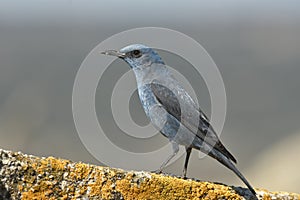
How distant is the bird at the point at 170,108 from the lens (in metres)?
6.58

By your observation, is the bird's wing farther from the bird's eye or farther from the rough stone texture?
the rough stone texture

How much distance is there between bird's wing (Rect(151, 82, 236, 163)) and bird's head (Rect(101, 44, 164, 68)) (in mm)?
266

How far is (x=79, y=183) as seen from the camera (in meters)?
4.42

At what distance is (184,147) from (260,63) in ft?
218

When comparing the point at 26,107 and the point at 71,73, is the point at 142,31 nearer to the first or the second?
the point at 26,107

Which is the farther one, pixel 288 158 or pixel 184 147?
pixel 288 158

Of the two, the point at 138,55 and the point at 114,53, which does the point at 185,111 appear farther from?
the point at 114,53

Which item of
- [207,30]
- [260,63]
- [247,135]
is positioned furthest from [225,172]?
[207,30]

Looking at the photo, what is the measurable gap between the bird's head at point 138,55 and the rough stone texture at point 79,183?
8.28 feet

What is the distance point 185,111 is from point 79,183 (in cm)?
255

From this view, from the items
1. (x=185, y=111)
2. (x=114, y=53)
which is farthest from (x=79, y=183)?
(x=114, y=53)

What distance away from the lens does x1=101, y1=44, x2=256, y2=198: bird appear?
21.6 ft

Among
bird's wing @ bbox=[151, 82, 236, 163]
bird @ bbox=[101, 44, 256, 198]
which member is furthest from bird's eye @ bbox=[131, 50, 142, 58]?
bird's wing @ bbox=[151, 82, 236, 163]

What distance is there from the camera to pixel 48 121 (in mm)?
48000
